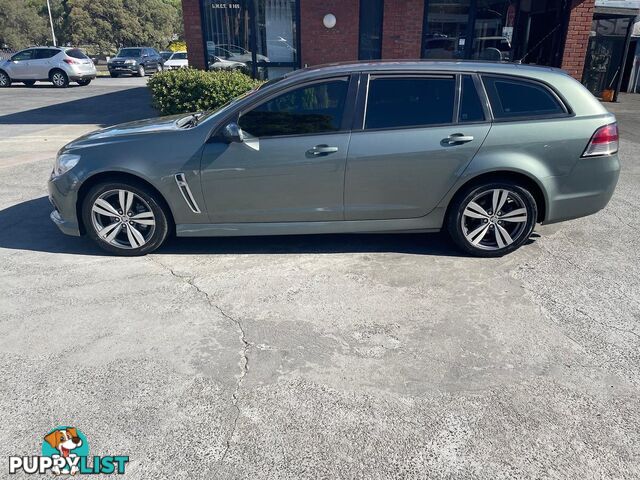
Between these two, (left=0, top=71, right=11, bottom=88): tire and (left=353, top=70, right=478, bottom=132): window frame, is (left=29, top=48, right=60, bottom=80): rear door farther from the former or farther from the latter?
(left=353, top=70, right=478, bottom=132): window frame

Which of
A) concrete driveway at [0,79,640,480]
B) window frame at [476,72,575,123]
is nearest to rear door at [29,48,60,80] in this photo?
concrete driveway at [0,79,640,480]

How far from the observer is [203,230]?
4512mm

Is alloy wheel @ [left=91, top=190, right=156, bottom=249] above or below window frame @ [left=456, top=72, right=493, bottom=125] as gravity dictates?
below

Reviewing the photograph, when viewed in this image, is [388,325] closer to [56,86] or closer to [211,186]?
[211,186]

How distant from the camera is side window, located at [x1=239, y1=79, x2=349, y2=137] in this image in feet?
14.1

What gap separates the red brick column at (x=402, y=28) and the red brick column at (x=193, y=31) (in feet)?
13.6

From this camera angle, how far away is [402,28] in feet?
36.5

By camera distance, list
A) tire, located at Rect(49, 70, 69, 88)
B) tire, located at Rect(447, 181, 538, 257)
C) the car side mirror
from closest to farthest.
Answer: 1. the car side mirror
2. tire, located at Rect(447, 181, 538, 257)
3. tire, located at Rect(49, 70, 69, 88)

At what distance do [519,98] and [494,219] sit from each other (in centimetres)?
108

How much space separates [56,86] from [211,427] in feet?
79.2

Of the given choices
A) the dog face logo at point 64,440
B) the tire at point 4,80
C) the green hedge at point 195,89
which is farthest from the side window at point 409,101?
the tire at point 4,80

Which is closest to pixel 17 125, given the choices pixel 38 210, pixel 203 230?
pixel 38 210

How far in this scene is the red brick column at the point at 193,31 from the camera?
11.1 meters

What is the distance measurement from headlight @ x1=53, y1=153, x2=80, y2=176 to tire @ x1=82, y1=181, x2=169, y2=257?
28 centimetres
